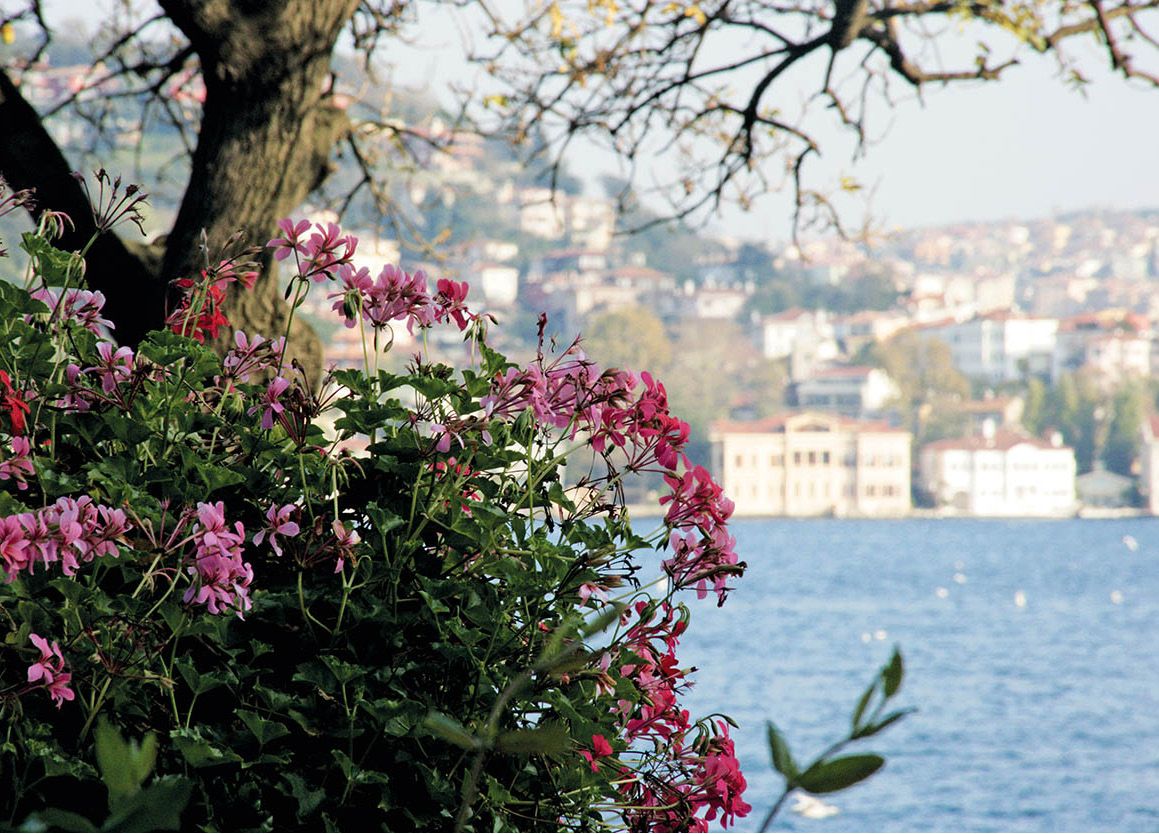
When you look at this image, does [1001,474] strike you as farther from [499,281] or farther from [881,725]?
[881,725]

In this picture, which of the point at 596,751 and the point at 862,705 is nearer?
the point at 862,705

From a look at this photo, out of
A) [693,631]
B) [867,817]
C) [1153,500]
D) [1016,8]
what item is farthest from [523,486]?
[1153,500]

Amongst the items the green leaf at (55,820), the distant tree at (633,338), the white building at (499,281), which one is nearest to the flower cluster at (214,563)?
the green leaf at (55,820)

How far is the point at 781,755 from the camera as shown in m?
0.41

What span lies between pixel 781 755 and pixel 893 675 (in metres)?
0.05

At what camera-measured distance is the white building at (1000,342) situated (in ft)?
261

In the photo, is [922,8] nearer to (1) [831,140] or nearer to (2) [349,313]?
(1) [831,140]

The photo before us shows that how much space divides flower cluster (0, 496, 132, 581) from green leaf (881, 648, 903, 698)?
0.80 m

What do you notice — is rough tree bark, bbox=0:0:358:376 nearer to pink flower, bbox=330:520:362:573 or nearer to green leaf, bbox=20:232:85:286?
green leaf, bbox=20:232:85:286

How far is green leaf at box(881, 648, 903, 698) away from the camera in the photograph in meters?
0.39

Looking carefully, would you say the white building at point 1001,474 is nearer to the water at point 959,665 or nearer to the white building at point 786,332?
the water at point 959,665

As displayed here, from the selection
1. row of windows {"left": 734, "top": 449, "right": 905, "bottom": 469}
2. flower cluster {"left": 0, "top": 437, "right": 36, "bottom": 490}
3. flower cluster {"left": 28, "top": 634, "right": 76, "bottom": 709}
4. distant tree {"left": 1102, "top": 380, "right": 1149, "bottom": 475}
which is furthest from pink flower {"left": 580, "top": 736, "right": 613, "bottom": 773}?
distant tree {"left": 1102, "top": 380, "right": 1149, "bottom": 475}

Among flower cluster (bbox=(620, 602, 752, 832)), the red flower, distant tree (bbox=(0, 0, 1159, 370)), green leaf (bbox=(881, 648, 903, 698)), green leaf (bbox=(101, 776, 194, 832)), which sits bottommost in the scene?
flower cluster (bbox=(620, 602, 752, 832))

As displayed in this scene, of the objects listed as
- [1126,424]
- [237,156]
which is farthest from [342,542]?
[1126,424]
